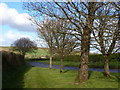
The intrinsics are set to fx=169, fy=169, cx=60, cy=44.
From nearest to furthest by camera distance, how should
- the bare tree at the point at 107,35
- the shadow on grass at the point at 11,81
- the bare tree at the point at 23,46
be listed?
the bare tree at the point at 107,35, the shadow on grass at the point at 11,81, the bare tree at the point at 23,46

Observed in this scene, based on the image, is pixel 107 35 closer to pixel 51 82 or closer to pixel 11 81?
pixel 51 82

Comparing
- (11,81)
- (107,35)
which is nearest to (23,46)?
(11,81)

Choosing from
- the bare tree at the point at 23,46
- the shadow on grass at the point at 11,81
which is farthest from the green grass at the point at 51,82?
the bare tree at the point at 23,46

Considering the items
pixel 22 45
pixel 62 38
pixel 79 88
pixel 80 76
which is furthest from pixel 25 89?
pixel 22 45

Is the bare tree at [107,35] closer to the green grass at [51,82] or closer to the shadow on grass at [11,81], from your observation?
the green grass at [51,82]

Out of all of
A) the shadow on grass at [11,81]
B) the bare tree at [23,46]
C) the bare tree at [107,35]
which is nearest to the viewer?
the bare tree at [107,35]

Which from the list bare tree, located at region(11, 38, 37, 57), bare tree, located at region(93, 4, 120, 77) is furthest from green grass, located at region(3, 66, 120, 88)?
bare tree, located at region(11, 38, 37, 57)

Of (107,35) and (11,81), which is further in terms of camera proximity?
(11,81)

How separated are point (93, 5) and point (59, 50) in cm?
913

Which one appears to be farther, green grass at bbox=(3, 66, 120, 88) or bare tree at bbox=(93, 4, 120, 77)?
green grass at bbox=(3, 66, 120, 88)

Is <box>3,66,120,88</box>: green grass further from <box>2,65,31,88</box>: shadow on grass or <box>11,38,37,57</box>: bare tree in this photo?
<box>11,38,37,57</box>: bare tree

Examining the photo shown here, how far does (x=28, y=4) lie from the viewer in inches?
455

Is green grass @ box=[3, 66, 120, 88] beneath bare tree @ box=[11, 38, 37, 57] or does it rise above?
beneath

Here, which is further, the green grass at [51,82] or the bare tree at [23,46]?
the bare tree at [23,46]
